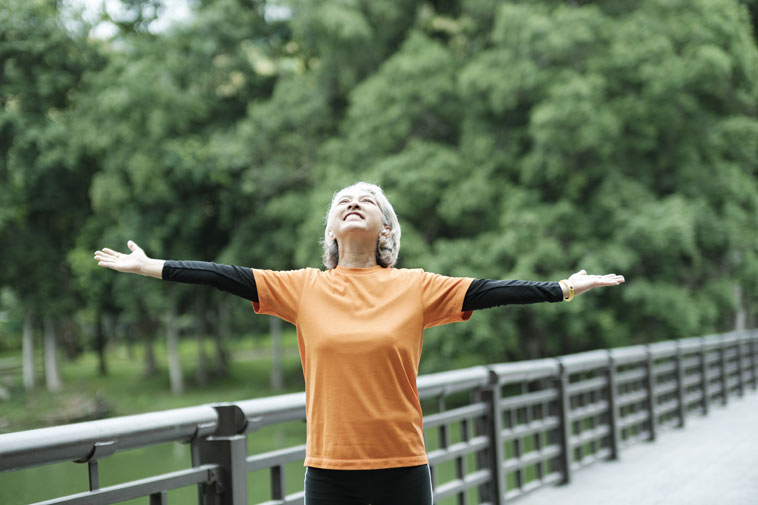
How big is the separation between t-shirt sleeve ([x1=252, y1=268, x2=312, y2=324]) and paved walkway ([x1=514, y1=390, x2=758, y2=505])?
3.96m

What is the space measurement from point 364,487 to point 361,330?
18.1 inches

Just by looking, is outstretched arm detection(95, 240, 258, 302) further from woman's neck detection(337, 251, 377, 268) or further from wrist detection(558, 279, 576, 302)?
wrist detection(558, 279, 576, 302)

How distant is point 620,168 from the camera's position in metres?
16.8

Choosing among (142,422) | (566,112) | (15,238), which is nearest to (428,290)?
(142,422)

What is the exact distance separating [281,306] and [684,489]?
479 centimetres

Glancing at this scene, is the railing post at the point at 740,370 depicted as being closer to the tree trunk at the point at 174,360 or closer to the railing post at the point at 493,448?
the railing post at the point at 493,448

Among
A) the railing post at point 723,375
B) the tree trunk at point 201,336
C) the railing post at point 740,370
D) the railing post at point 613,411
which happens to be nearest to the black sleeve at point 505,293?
the railing post at point 613,411

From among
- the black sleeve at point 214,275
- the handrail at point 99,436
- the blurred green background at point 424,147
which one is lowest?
the handrail at point 99,436

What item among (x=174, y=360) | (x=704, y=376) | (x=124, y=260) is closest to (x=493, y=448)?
(x=124, y=260)

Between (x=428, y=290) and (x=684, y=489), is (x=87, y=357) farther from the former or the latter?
(x=428, y=290)

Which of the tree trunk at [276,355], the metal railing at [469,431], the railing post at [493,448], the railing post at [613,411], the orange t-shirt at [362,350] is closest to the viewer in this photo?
the orange t-shirt at [362,350]

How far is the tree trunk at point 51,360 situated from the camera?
91.2ft

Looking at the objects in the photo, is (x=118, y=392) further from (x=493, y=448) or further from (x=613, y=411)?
(x=493, y=448)

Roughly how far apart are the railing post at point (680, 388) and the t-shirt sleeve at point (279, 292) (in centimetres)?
839
